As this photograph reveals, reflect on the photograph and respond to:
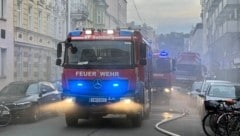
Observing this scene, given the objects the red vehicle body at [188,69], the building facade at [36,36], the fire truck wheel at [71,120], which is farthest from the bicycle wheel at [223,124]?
the red vehicle body at [188,69]

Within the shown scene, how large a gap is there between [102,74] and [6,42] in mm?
17022

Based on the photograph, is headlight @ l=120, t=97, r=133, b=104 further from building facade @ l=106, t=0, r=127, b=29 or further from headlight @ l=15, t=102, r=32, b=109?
building facade @ l=106, t=0, r=127, b=29

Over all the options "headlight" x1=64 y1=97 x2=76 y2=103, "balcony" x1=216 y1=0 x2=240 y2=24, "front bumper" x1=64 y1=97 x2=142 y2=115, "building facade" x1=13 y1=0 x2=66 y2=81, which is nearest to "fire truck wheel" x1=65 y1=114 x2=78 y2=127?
"front bumper" x1=64 y1=97 x2=142 y2=115

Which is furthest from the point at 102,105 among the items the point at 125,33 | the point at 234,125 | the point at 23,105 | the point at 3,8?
the point at 3,8

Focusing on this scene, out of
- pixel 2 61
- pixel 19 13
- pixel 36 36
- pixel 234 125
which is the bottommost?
pixel 234 125

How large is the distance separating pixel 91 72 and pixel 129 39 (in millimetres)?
1576

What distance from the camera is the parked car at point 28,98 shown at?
1833 cm

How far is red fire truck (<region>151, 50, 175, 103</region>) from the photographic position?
30625 mm

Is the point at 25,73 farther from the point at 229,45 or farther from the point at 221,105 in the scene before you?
the point at 229,45

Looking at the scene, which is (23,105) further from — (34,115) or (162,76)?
(162,76)

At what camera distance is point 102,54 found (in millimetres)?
16625

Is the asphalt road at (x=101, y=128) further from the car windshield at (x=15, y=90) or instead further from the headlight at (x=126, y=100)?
Answer: the car windshield at (x=15, y=90)

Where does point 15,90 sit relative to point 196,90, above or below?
above

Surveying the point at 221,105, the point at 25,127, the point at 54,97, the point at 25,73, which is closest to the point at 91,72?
the point at 25,127
